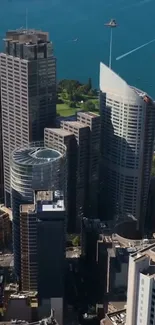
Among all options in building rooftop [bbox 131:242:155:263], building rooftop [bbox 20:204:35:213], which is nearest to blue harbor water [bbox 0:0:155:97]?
building rooftop [bbox 20:204:35:213]


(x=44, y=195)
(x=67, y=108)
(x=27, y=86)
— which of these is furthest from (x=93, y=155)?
(x=67, y=108)

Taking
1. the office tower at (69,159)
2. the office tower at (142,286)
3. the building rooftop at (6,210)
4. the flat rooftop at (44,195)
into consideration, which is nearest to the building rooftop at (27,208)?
the flat rooftop at (44,195)

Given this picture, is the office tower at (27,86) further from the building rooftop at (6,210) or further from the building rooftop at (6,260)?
the building rooftop at (6,260)

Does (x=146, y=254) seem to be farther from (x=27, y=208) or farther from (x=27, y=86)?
(x=27, y=86)

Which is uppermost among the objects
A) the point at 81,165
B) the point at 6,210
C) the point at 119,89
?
the point at 119,89

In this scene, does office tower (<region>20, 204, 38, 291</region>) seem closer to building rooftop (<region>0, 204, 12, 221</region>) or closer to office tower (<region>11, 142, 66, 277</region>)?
office tower (<region>11, 142, 66, 277</region>)

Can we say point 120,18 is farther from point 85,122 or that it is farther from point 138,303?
point 138,303
